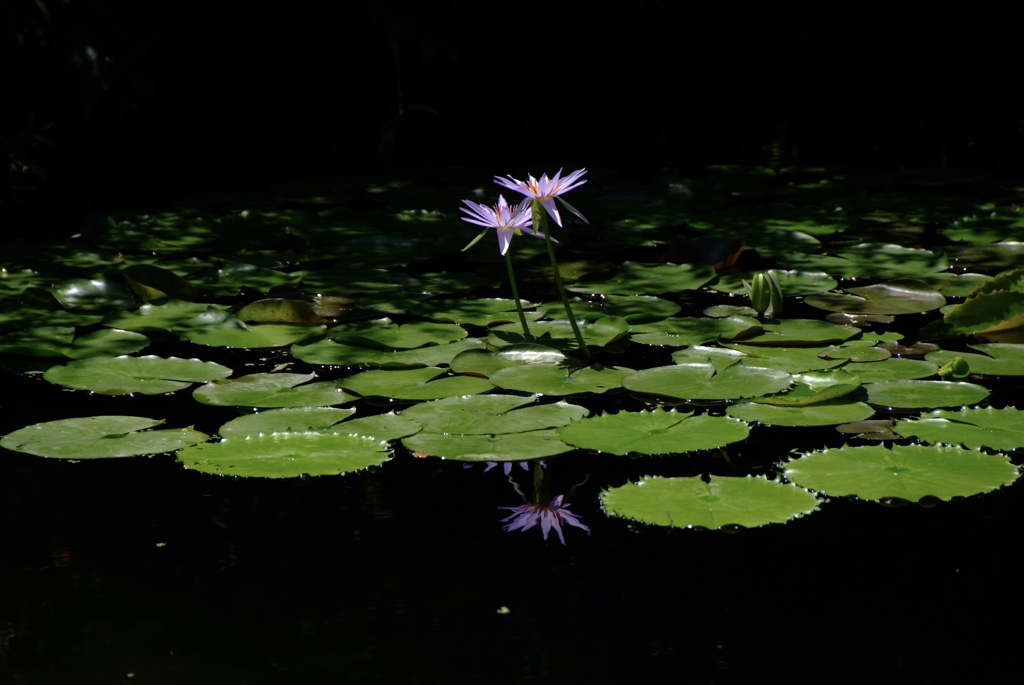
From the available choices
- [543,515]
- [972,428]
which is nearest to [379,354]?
[543,515]

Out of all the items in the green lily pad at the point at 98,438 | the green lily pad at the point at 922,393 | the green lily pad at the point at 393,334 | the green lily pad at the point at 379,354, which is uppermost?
the green lily pad at the point at 393,334

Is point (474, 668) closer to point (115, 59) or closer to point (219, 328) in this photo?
point (219, 328)

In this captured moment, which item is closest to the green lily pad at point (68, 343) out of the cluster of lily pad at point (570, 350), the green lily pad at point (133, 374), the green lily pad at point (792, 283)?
the cluster of lily pad at point (570, 350)

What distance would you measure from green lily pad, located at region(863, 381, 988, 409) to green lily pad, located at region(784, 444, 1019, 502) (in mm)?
242

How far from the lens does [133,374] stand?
8.69ft

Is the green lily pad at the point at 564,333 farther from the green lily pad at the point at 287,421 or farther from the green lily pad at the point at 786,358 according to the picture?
the green lily pad at the point at 287,421

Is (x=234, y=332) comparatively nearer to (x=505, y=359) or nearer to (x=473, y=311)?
(x=473, y=311)

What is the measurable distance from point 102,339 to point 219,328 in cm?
29

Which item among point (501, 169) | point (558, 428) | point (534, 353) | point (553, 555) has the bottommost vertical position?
point (553, 555)

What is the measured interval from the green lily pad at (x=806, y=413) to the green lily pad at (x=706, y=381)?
0.03 m

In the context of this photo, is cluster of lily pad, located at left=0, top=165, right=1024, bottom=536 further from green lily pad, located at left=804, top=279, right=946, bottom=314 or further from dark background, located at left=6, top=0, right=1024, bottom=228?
dark background, located at left=6, top=0, right=1024, bottom=228

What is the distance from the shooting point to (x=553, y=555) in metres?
1.78

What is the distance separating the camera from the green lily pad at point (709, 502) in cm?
184

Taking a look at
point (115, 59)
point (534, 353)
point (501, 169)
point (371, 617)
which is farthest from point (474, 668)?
point (501, 169)
